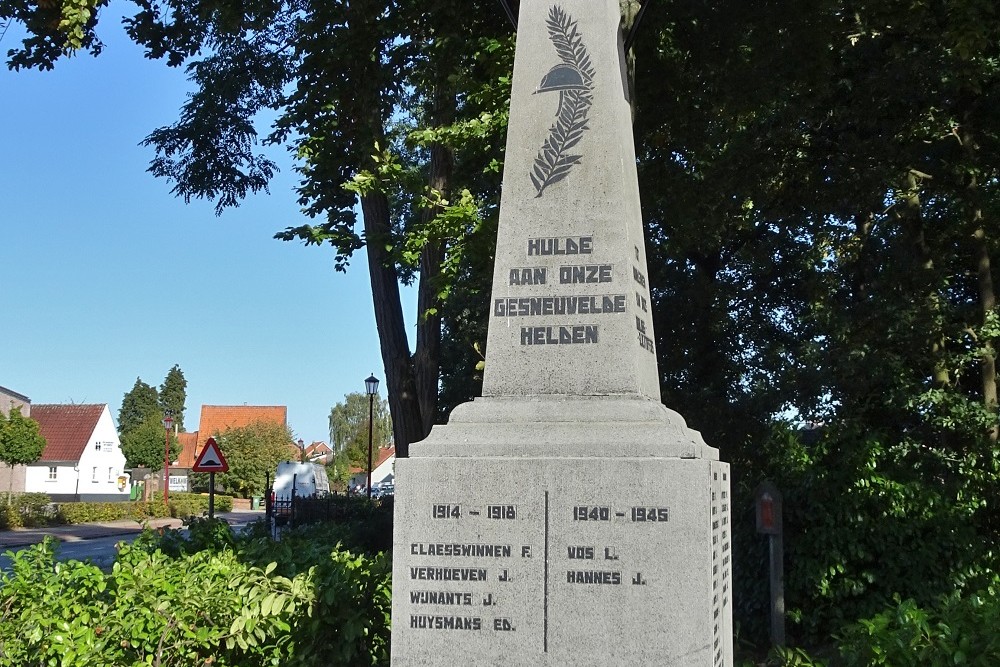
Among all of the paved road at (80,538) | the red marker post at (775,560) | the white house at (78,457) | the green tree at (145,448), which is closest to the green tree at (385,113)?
the red marker post at (775,560)

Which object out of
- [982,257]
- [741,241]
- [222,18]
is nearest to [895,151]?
[982,257]

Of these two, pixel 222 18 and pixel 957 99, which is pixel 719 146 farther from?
pixel 222 18

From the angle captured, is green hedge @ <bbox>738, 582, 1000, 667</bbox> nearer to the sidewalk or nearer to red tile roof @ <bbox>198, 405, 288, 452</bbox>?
the sidewalk

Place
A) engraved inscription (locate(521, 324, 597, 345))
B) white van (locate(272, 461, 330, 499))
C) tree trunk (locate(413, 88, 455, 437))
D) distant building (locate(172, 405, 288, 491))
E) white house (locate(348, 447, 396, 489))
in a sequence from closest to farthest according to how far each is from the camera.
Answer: engraved inscription (locate(521, 324, 597, 345)), tree trunk (locate(413, 88, 455, 437)), white van (locate(272, 461, 330, 499)), white house (locate(348, 447, 396, 489)), distant building (locate(172, 405, 288, 491))

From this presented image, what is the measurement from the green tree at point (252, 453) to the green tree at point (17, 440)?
17.8 m

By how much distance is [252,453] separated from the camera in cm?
6197

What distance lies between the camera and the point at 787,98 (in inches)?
588

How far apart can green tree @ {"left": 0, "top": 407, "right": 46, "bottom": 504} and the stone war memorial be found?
42399mm

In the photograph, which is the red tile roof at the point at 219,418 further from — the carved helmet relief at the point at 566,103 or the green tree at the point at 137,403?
the carved helmet relief at the point at 566,103

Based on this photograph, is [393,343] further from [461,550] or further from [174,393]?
[174,393]

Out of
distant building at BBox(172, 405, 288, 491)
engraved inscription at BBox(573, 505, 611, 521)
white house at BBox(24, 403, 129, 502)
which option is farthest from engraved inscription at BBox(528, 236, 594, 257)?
distant building at BBox(172, 405, 288, 491)

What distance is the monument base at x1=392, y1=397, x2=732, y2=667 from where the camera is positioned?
456 centimetres

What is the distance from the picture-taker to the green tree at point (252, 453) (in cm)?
6181

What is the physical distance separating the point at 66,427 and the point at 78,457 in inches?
139
